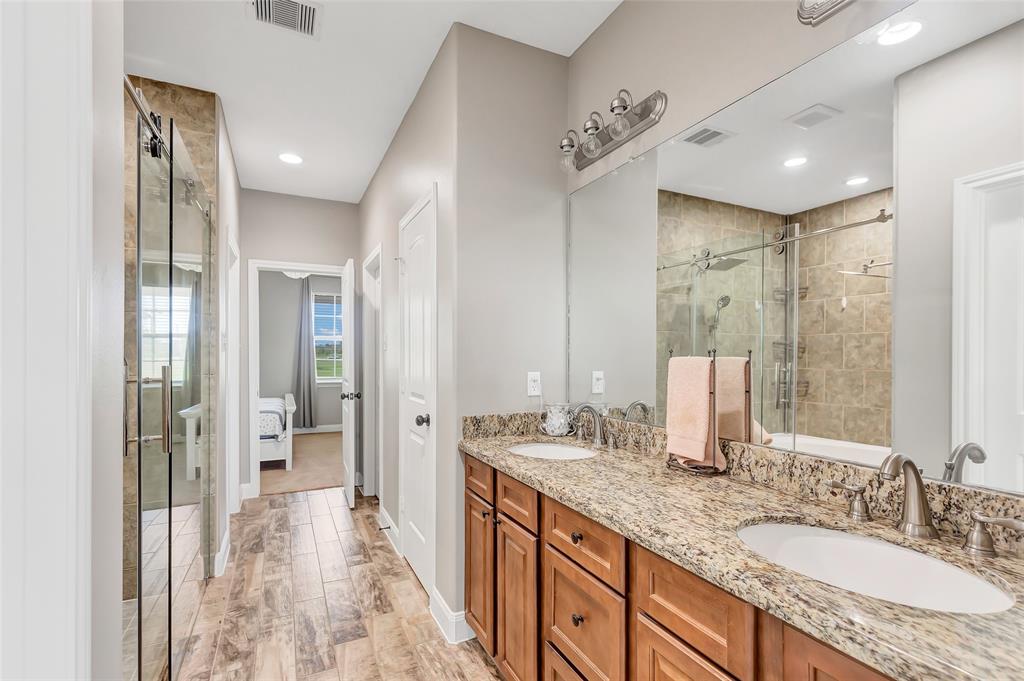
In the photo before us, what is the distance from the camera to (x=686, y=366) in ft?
5.65

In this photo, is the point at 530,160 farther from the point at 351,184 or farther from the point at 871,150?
the point at 351,184

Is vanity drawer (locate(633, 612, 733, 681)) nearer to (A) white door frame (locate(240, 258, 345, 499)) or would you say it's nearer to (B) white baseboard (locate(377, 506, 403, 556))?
(B) white baseboard (locate(377, 506, 403, 556))

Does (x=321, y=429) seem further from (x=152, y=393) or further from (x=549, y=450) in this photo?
(x=152, y=393)

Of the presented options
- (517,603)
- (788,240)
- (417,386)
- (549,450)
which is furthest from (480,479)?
(788,240)

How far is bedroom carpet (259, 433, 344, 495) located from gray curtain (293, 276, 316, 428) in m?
0.70

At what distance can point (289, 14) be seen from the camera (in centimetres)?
219

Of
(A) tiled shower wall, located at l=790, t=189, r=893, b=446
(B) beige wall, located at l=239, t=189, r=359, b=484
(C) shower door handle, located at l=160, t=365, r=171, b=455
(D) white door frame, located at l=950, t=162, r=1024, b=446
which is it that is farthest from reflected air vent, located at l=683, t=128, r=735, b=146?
(B) beige wall, located at l=239, t=189, r=359, b=484

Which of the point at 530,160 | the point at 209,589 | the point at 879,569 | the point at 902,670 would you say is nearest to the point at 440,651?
the point at 209,589

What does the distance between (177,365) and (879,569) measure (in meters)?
2.18

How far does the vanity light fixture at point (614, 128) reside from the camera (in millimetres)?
1972

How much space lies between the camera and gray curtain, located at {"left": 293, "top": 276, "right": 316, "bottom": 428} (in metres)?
7.86

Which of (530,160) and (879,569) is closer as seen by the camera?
(879,569)

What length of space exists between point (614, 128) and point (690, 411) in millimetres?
1220

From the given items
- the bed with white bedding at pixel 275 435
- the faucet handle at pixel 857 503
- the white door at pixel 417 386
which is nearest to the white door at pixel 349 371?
the white door at pixel 417 386
